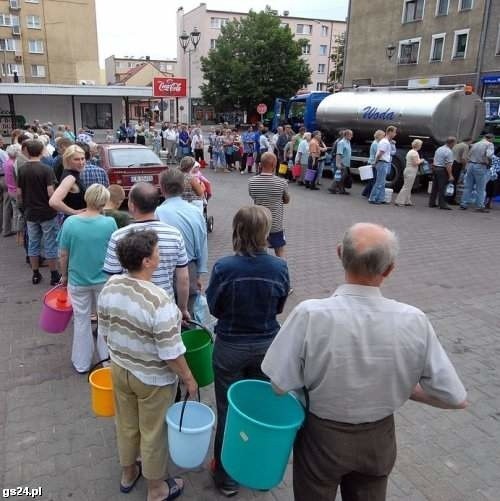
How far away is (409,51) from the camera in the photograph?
31453 millimetres

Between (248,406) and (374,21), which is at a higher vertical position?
(374,21)

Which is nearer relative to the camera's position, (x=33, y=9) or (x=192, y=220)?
(x=192, y=220)

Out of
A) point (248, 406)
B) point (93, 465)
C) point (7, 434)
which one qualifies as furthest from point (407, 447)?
point (7, 434)

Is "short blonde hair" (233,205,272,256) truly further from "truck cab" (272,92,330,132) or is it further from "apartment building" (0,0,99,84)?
"apartment building" (0,0,99,84)

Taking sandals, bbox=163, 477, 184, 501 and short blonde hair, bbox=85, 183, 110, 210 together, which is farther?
short blonde hair, bbox=85, 183, 110, 210

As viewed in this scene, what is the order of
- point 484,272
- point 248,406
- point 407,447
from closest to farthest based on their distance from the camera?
point 248,406, point 407,447, point 484,272

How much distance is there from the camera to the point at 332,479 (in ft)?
6.21

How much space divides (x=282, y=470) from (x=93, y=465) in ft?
5.03

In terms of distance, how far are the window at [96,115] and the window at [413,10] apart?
68.3ft

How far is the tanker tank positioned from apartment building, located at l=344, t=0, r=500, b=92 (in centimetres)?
940

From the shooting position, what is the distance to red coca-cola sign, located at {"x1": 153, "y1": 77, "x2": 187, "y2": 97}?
28.2m

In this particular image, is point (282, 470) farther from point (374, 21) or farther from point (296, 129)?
point (374, 21)

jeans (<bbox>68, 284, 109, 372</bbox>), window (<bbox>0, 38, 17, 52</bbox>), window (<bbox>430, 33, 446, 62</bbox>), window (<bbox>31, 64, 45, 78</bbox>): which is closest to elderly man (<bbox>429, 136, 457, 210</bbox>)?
jeans (<bbox>68, 284, 109, 372</bbox>)

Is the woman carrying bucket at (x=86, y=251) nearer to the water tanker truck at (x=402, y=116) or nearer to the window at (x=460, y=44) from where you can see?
the water tanker truck at (x=402, y=116)
